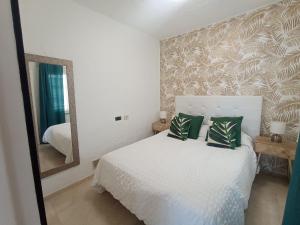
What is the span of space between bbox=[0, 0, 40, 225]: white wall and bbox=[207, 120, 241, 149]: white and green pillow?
2.31m

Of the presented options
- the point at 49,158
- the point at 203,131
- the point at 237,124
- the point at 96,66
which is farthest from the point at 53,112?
the point at 237,124

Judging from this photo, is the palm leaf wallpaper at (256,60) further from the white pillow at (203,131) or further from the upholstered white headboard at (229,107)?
the white pillow at (203,131)

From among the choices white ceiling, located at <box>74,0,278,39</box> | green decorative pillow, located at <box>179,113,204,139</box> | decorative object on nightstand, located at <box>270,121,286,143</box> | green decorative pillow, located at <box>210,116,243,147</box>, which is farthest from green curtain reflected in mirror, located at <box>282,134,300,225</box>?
white ceiling, located at <box>74,0,278,39</box>

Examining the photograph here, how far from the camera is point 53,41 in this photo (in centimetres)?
201

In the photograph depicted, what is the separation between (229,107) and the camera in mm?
2684

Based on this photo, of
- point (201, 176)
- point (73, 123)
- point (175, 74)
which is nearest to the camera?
point (201, 176)

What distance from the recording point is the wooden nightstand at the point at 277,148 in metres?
2.01

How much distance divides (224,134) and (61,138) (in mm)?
2347

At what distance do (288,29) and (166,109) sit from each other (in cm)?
242

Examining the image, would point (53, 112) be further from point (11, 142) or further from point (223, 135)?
point (223, 135)

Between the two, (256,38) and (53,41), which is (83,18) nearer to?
(53,41)

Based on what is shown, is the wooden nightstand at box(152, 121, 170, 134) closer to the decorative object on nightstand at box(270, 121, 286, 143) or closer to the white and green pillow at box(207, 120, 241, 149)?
the white and green pillow at box(207, 120, 241, 149)

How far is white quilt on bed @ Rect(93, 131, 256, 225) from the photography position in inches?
46.8

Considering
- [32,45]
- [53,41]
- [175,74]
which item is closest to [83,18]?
[53,41]
